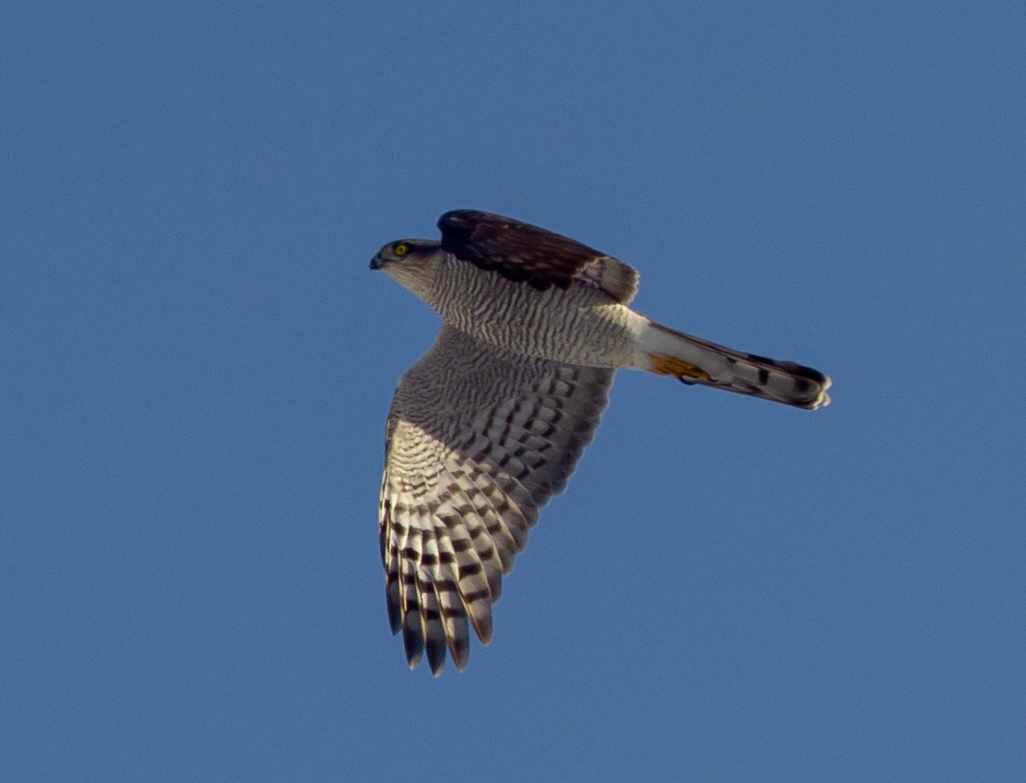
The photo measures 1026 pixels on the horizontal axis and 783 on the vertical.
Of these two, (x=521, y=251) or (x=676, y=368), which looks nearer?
(x=521, y=251)

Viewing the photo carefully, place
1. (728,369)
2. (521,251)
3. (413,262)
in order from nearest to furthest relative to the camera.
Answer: (521,251) → (728,369) → (413,262)

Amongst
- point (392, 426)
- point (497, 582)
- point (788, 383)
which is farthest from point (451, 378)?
point (788, 383)

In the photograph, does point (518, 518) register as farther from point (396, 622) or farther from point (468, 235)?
point (468, 235)

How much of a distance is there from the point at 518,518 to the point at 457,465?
2.29ft

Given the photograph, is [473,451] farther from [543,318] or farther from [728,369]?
[728,369]

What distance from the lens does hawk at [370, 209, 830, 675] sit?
10.0 meters

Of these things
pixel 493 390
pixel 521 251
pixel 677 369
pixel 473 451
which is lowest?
pixel 473 451

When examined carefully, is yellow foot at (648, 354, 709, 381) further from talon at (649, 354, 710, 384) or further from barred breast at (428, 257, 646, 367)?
barred breast at (428, 257, 646, 367)

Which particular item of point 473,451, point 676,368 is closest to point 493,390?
point 473,451

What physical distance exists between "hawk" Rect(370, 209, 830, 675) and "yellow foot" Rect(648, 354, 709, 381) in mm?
11

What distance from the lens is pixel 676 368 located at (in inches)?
412

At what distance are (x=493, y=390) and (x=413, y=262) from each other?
124 centimetres

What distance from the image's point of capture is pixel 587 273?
1009cm

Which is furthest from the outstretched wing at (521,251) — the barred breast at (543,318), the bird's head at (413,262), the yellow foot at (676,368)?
the bird's head at (413,262)
